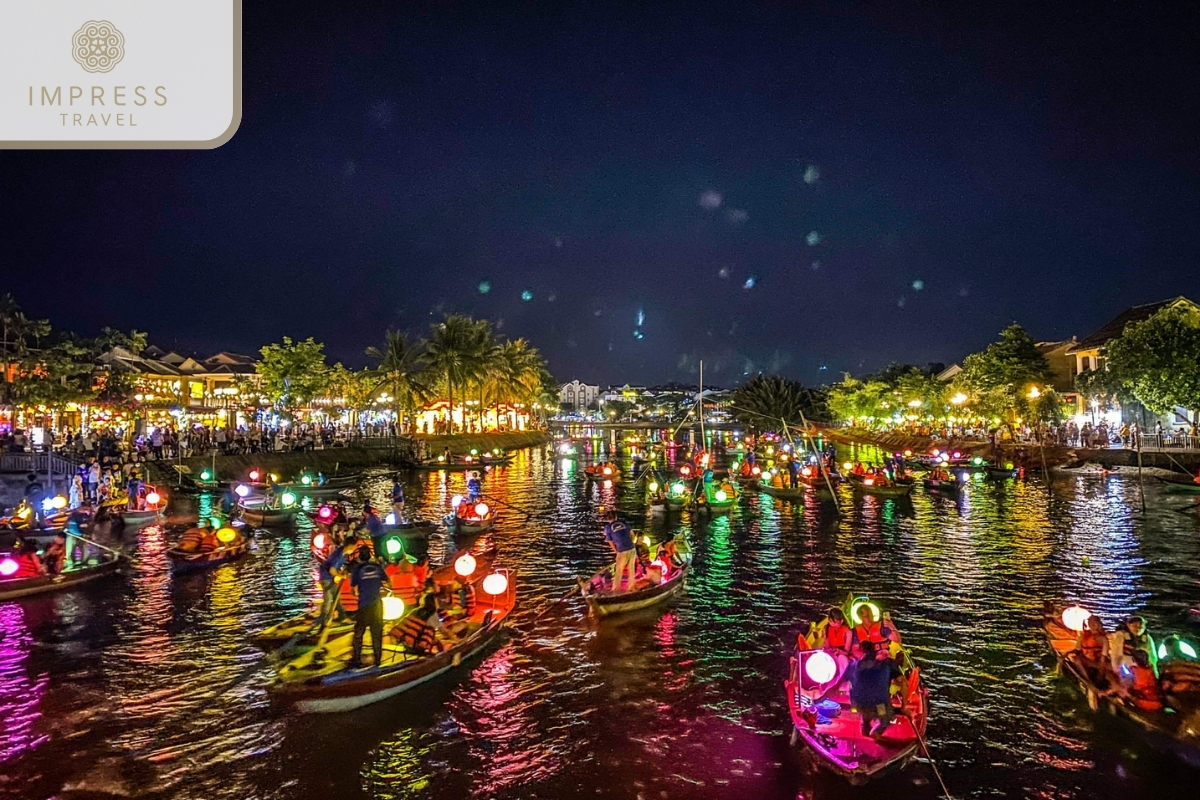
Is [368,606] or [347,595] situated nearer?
[368,606]

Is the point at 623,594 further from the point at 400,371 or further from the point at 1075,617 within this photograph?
the point at 400,371

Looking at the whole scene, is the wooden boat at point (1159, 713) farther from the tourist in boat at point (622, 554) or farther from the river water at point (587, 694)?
the tourist in boat at point (622, 554)

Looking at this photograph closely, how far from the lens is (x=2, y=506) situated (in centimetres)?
3103

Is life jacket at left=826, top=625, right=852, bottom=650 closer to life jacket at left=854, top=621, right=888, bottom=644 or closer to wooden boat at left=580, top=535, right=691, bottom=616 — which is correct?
life jacket at left=854, top=621, right=888, bottom=644

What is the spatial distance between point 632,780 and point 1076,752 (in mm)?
6665

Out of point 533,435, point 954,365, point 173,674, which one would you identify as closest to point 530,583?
point 173,674

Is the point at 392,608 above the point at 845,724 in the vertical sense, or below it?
above

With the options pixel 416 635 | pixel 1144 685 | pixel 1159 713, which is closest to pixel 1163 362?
pixel 1144 685

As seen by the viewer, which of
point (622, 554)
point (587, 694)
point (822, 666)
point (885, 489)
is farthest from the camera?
point (885, 489)

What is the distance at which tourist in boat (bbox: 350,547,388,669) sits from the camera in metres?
12.0

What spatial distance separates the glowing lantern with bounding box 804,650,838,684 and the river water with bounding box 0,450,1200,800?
1.23 metres

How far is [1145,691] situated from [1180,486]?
37.4 m

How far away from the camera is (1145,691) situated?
432 inches

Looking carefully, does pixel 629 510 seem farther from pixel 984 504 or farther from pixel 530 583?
pixel 984 504
